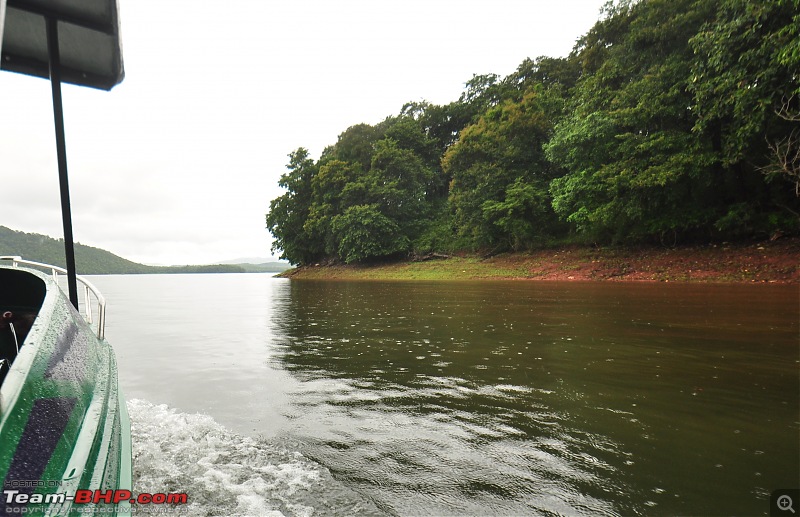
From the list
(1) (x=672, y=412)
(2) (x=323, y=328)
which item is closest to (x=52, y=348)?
(1) (x=672, y=412)

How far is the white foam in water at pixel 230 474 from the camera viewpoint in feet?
7.34

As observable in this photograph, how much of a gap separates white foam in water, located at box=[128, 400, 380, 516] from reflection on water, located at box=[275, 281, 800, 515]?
0.63ft

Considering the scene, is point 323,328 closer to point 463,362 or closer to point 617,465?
point 463,362

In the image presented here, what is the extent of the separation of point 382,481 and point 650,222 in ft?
69.7

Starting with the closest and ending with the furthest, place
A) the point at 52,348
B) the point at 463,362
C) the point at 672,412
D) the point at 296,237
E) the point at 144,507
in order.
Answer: the point at 52,348, the point at 144,507, the point at 672,412, the point at 463,362, the point at 296,237

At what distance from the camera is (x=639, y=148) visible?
1783cm

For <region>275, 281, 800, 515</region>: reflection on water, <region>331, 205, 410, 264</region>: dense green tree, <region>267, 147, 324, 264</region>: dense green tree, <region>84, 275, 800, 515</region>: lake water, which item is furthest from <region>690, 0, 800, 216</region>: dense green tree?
<region>267, 147, 324, 264</region>: dense green tree

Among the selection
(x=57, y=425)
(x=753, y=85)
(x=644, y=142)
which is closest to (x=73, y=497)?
(x=57, y=425)

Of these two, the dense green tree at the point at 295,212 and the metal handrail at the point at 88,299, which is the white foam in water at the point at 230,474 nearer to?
the metal handrail at the point at 88,299

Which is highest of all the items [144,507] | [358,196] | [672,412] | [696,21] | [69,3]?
[696,21]

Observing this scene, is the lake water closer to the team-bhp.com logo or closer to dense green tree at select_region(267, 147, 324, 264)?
the team-bhp.com logo

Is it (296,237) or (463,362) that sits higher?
(296,237)

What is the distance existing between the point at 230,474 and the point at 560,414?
2.74 meters

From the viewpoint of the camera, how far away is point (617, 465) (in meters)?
2.54
